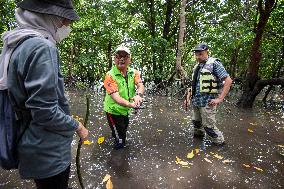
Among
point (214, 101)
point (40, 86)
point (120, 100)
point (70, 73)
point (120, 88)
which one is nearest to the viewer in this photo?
point (40, 86)

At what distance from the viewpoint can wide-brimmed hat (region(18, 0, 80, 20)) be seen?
2.02m

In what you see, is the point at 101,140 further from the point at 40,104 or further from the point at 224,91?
the point at 40,104

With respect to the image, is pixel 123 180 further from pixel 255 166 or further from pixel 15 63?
pixel 15 63

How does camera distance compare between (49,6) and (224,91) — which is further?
(224,91)

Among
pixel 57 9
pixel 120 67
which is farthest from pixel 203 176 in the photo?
pixel 57 9

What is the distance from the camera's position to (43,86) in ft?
6.11

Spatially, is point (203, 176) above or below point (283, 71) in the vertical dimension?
below

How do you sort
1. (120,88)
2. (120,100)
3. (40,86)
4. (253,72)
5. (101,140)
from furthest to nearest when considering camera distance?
(253,72), (101,140), (120,88), (120,100), (40,86)

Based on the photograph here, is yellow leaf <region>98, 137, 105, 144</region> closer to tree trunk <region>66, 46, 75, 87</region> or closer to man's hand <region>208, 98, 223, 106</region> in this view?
man's hand <region>208, 98, 223, 106</region>

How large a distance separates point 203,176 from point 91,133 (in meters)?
3.01

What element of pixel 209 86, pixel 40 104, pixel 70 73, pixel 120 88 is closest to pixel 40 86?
pixel 40 104

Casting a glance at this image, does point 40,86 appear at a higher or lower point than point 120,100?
higher

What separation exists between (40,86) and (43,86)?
18mm

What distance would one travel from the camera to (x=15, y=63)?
6.31 feet
